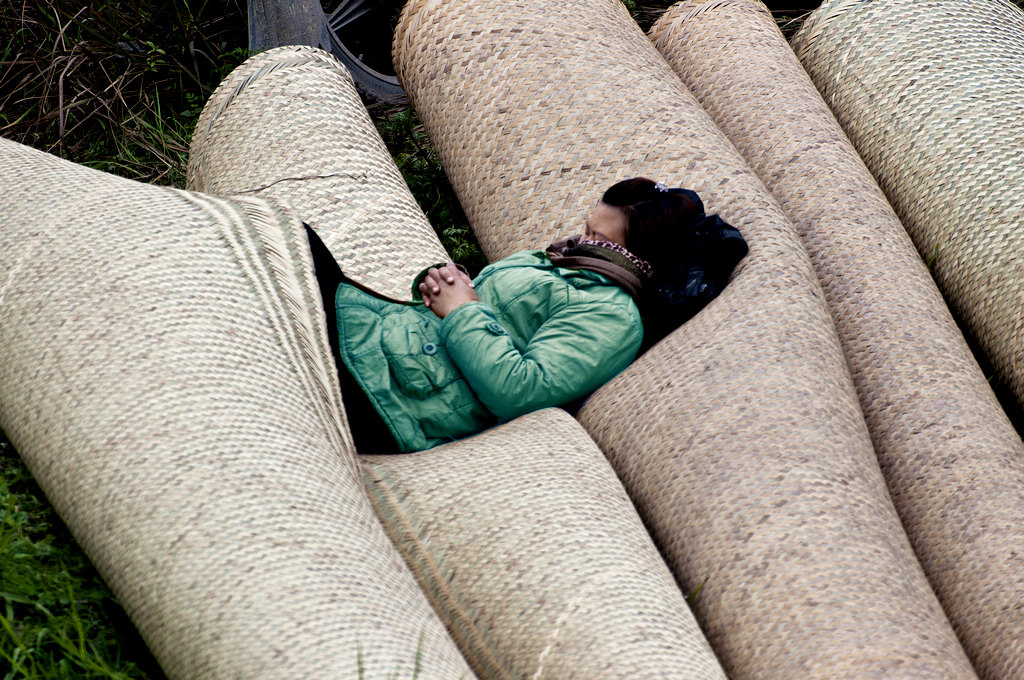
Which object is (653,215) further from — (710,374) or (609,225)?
(710,374)

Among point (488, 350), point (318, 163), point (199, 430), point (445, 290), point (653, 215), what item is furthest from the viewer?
point (318, 163)

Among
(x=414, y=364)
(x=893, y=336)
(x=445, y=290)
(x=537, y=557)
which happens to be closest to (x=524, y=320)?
(x=445, y=290)

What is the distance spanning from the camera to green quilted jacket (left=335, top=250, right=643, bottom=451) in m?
2.08

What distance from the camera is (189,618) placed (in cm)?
149

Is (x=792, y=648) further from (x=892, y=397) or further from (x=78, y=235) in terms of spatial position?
(x=78, y=235)

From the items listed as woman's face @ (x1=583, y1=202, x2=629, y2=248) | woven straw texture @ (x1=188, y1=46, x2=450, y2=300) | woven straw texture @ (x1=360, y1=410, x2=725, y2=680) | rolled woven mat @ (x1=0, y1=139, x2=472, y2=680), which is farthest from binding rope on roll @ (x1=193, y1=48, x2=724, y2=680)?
woven straw texture @ (x1=188, y1=46, x2=450, y2=300)

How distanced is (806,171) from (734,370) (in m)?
1.04

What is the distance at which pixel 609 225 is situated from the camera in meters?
2.34

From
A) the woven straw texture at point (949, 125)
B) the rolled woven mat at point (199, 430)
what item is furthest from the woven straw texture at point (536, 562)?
the woven straw texture at point (949, 125)

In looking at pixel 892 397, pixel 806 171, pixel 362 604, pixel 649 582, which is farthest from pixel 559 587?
pixel 806 171

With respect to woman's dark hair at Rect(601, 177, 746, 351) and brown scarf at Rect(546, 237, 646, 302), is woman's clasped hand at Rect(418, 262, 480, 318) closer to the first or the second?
brown scarf at Rect(546, 237, 646, 302)

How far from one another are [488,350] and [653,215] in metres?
0.59

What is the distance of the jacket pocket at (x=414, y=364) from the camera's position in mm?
2092

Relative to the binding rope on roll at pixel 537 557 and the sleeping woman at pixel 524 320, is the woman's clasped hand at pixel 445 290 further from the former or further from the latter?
the binding rope on roll at pixel 537 557
